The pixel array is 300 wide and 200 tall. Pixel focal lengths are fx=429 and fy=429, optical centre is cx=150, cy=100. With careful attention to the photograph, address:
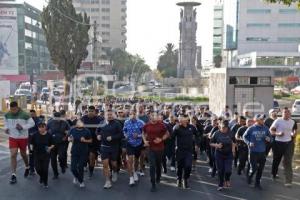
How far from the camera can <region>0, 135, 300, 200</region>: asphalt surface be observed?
909 cm

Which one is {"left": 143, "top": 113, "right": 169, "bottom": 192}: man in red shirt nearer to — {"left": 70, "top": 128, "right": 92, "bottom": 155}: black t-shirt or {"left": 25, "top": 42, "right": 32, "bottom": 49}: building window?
{"left": 70, "top": 128, "right": 92, "bottom": 155}: black t-shirt

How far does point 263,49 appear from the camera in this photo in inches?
3465

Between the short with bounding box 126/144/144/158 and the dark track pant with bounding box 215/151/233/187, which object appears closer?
the dark track pant with bounding box 215/151/233/187

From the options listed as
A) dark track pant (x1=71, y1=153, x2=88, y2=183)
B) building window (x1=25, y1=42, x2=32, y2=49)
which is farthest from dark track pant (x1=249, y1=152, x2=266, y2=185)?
building window (x1=25, y1=42, x2=32, y2=49)

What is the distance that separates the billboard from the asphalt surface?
81.9 feet

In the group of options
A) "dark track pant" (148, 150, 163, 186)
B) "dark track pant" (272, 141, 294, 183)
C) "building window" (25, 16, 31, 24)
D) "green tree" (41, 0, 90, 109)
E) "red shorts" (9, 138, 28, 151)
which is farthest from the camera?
"building window" (25, 16, 31, 24)

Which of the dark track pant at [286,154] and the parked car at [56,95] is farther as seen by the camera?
the parked car at [56,95]

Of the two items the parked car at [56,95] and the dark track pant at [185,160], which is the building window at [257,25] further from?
the dark track pant at [185,160]

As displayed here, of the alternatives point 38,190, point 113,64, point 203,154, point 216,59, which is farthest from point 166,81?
point 38,190

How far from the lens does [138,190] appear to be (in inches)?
379

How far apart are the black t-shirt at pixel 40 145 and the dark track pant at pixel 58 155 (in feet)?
2.28

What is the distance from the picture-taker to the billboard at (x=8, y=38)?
33656 mm

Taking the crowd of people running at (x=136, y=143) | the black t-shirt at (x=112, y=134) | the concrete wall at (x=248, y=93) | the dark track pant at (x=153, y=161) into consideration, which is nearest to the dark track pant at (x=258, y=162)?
the crowd of people running at (x=136, y=143)

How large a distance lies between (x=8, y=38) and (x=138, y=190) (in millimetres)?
27659
